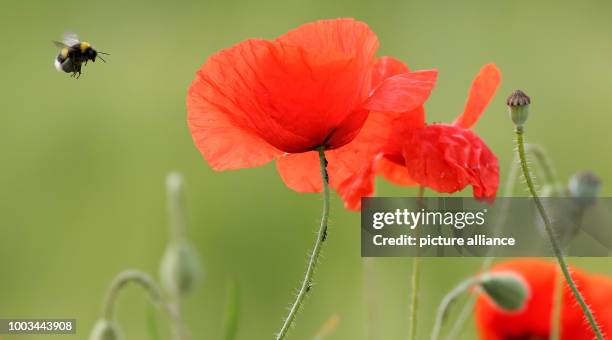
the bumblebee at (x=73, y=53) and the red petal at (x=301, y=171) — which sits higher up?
the bumblebee at (x=73, y=53)

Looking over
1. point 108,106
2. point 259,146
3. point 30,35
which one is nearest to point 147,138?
point 108,106

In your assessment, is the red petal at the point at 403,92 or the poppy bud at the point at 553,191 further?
the poppy bud at the point at 553,191

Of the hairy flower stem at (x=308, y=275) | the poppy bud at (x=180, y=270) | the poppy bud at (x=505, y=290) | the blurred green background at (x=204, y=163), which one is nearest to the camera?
the hairy flower stem at (x=308, y=275)

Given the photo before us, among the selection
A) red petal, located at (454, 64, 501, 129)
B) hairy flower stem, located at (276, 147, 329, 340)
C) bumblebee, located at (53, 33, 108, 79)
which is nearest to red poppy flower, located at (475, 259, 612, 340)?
red petal, located at (454, 64, 501, 129)

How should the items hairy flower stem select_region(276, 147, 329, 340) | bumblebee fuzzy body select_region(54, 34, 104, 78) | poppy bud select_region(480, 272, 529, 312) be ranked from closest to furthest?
hairy flower stem select_region(276, 147, 329, 340) → poppy bud select_region(480, 272, 529, 312) → bumblebee fuzzy body select_region(54, 34, 104, 78)

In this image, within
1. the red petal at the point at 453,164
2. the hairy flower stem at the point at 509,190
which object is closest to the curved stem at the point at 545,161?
the hairy flower stem at the point at 509,190

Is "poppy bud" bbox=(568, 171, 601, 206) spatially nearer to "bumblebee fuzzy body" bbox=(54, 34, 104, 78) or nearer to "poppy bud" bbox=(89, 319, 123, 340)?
"poppy bud" bbox=(89, 319, 123, 340)

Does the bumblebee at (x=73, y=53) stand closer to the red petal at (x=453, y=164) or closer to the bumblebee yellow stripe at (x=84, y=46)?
the bumblebee yellow stripe at (x=84, y=46)
